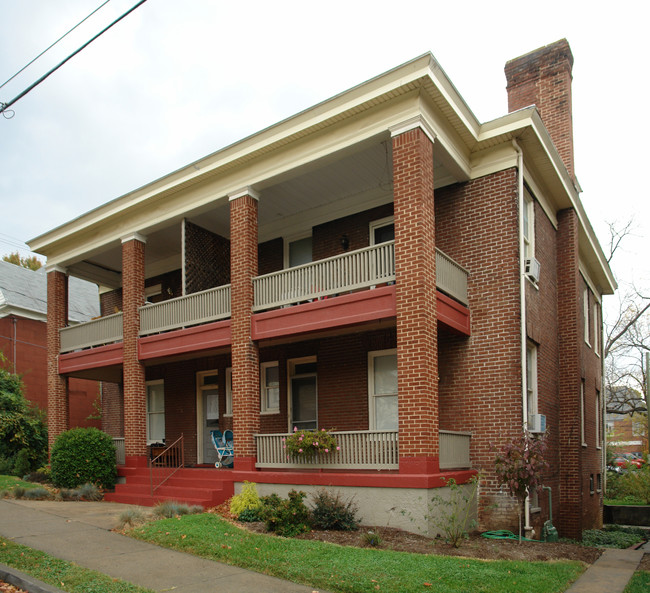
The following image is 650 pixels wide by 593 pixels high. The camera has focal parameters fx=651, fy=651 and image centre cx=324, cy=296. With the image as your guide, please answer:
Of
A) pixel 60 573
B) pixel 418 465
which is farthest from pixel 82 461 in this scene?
pixel 418 465

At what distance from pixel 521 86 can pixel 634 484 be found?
18286 mm

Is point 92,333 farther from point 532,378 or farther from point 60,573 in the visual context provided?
point 532,378

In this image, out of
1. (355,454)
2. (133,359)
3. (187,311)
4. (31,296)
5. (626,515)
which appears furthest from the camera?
(31,296)

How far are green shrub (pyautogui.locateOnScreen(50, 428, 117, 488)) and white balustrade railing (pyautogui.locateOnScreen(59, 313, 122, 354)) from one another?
9.85 feet

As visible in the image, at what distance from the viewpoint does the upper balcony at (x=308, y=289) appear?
41.4ft

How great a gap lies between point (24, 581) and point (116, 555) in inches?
73.4

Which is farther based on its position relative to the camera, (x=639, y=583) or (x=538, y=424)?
(x=538, y=424)

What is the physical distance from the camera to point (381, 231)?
1571 centimetres

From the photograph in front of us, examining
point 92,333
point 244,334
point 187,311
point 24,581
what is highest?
point 187,311

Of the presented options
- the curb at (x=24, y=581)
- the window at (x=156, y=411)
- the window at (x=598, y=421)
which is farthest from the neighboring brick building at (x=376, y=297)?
the curb at (x=24, y=581)

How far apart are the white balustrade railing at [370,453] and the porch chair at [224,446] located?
155 inches

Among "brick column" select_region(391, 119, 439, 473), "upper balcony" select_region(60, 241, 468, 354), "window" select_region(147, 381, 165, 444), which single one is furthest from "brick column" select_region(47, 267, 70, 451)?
"brick column" select_region(391, 119, 439, 473)

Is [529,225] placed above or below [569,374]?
above

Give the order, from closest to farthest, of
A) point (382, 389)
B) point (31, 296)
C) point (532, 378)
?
point (532, 378) < point (382, 389) < point (31, 296)
